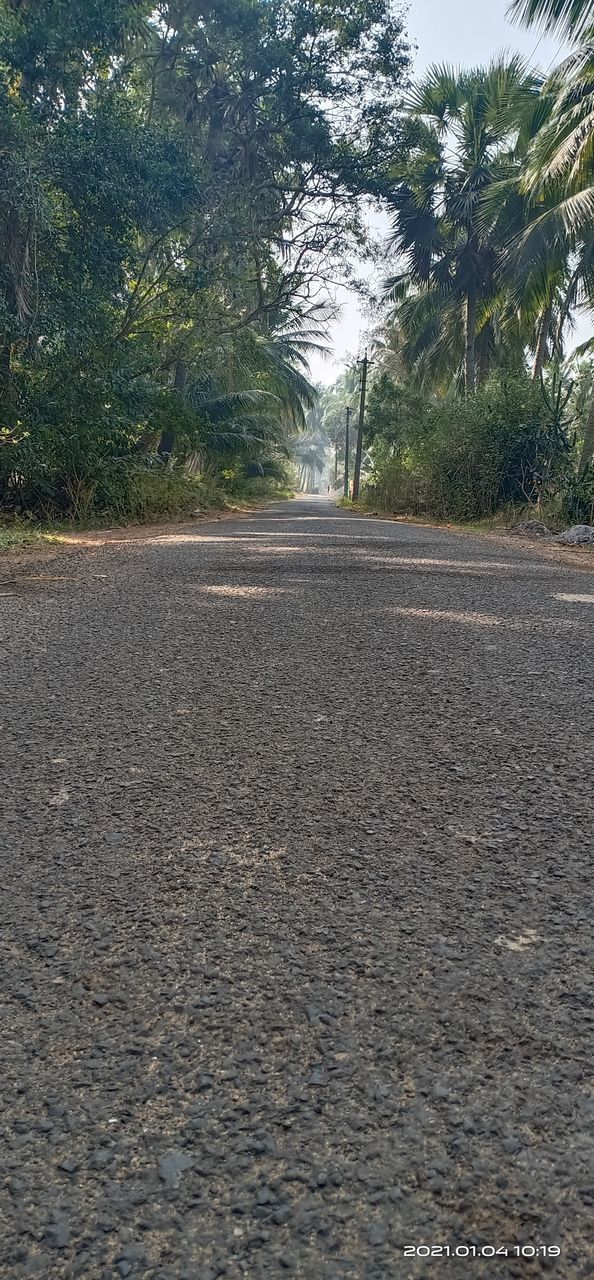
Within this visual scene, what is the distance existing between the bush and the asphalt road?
984cm

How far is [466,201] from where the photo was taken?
1836 cm

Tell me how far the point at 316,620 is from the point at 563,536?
648 cm

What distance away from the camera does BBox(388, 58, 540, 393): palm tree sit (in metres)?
17.4

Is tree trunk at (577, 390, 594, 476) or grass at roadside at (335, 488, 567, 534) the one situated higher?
tree trunk at (577, 390, 594, 476)

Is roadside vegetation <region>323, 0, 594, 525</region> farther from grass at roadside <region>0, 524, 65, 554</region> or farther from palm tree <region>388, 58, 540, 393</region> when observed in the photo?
grass at roadside <region>0, 524, 65, 554</region>

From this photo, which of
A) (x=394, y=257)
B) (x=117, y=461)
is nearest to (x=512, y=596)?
(x=117, y=461)

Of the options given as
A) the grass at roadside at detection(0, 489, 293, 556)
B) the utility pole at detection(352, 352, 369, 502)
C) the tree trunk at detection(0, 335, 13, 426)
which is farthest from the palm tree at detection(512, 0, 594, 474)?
the utility pole at detection(352, 352, 369, 502)

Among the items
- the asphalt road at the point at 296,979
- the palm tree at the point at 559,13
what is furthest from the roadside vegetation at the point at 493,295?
the asphalt road at the point at 296,979

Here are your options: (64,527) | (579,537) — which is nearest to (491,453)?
(579,537)

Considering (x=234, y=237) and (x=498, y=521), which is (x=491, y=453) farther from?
(x=234, y=237)

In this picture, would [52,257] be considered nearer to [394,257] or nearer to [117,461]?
[117,461]

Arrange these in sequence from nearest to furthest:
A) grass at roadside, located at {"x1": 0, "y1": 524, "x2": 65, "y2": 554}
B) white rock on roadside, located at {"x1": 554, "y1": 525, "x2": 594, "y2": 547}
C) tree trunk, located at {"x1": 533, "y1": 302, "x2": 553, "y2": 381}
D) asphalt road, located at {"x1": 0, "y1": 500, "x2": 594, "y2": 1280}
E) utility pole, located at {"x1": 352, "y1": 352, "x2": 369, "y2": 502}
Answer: asphalt road, located at {"x1": 0, "y1": 500, "x2": 594, "y2": 1280}, grass at roadside, located at {"x1": 0, "y1": 524, "x2": 65, "y2": 554}, white rock on roadside, located at {"x1": 554, "y1": 525, "x2": 594, "y2": 547}, tree trunk, located at {"x1": 533, "y1": 302, "x2": 553, "y2": 381}, utility pole, located at {"x1": 352, "y1": 352, "x2": 369, "y2": 502}

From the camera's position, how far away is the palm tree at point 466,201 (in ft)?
57.2

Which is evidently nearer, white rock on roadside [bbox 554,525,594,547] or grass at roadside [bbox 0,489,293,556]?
grass at roadside [bbox 0,489,293,556]
